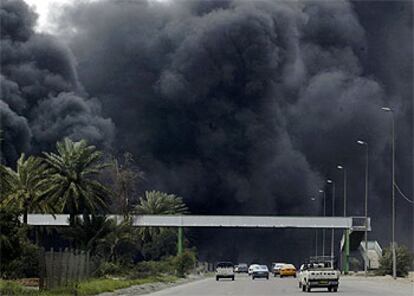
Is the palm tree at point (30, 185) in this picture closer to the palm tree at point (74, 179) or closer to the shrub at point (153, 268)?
the palm tree at point (74, 179)

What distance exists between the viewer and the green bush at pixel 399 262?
93.9m

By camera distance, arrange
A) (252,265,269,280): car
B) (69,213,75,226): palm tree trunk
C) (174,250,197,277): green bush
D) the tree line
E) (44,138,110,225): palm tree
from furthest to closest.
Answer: (174,250,197,277): green bush
(252,265,269,280): car
(69,213,75,226): palm tree trunk
(44,138,110,225): palm tree
the tree line

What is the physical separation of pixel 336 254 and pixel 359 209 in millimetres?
18865

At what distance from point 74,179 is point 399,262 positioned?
37.3 meters

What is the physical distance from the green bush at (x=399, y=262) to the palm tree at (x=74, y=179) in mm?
33884

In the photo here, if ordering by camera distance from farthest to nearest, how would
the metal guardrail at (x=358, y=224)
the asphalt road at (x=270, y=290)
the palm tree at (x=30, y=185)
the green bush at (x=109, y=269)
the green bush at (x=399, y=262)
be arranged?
the metal guardrail at (x=358, y=224) < the green bush at (x=399, y=262) < the palm tree at (x=30, y=185) < the green bush at (x=109, y=269) < the asphalt road at (x=270, y=290)

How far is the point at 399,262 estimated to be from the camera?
3698 inches

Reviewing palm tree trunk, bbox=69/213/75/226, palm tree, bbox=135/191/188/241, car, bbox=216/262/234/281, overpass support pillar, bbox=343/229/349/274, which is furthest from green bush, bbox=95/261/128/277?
overpass support pillar, bbox=343/229/349/274

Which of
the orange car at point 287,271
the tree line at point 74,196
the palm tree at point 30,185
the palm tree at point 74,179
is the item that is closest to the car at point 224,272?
the tree line at point 74,196

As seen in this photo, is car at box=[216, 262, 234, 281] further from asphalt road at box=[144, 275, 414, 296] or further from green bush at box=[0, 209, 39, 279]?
green bush at box=[0, 209, 39, 279]

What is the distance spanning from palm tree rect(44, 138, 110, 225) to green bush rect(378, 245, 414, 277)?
33.9 m

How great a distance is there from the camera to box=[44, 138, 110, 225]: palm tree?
7506 cm

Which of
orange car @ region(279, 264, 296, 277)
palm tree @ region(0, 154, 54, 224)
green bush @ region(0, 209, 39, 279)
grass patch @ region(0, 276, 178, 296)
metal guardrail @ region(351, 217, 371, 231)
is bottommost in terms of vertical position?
orange car @ region(279, 264, 296, 277)

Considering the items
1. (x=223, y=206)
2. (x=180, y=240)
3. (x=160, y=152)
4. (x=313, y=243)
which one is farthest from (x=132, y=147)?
(x=180, y=240)
